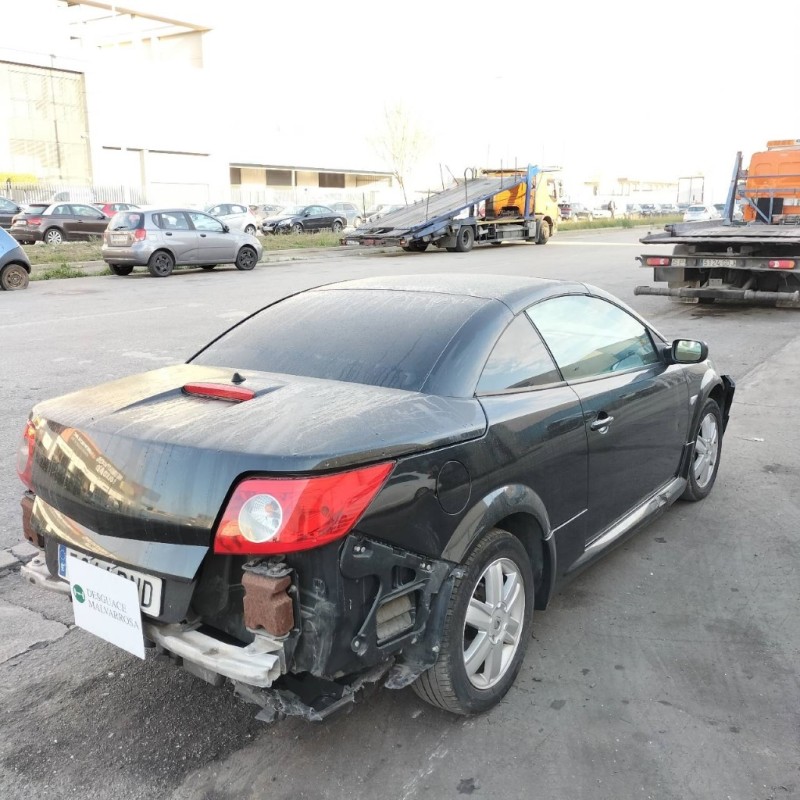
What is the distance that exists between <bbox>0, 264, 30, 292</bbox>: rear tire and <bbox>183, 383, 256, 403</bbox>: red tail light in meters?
14.6

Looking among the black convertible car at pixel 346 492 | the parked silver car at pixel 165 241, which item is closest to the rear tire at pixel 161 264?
the parked silver car at pixel 165 241

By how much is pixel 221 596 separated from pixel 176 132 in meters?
54.8

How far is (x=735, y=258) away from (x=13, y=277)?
13.2 meters

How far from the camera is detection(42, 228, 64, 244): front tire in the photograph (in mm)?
27203

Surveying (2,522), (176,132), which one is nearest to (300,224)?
(176,132)

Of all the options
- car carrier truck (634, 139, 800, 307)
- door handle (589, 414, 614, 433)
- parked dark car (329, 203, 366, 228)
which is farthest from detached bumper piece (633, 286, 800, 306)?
parked dark car (329, 203, 366, 228)

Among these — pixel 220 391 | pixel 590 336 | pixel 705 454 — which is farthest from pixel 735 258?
pixel 220 391

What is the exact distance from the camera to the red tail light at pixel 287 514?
2.32 metres

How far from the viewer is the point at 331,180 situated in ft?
233

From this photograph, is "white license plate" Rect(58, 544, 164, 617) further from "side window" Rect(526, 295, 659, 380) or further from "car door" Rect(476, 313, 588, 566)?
"side window" Rect(526, 295, 659, 380)

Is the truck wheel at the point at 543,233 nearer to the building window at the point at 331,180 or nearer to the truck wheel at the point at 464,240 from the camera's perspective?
the truck wheel at the point at 464,240

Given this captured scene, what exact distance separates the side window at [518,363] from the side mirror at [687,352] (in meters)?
1.07

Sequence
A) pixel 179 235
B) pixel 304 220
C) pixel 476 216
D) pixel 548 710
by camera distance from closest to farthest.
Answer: pixel 548 710, pixel 179 235, pixel 476 216, pixel 304 220

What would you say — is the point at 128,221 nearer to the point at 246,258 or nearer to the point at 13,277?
the point at 246,258
